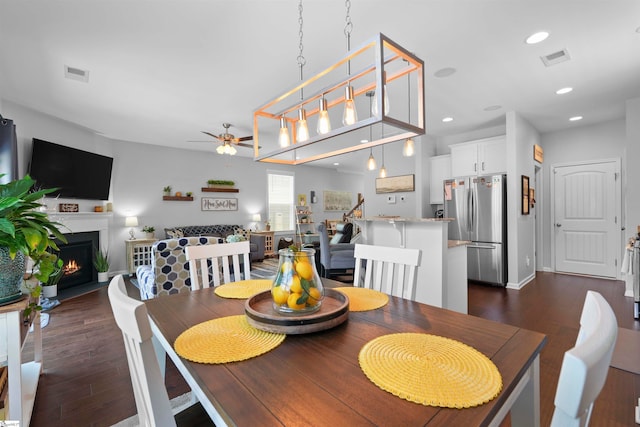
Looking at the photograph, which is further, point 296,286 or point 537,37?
point 537,37

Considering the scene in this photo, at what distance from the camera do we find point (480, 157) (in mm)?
4777

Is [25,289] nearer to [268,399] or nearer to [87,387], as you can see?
[87,387]

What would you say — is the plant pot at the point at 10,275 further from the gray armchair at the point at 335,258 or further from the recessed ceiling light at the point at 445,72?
the recessed ceiling light at the point at 445,72

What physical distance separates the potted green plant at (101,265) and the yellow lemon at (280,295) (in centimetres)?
520

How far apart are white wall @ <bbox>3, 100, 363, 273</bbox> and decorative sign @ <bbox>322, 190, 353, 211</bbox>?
1.87 metres

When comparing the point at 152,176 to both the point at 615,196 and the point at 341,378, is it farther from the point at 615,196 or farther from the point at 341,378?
the point at 615,196

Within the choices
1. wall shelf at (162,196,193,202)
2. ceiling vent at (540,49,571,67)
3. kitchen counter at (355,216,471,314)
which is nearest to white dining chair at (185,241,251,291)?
kitchen counter at (355,216,471,314)

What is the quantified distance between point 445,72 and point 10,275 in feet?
12.3

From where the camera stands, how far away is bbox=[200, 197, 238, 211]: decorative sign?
6.84 meters

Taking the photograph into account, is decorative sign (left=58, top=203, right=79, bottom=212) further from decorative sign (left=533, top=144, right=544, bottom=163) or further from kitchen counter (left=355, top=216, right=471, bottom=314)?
decorative sign (left=533, top=144, right=544, bottom=163)

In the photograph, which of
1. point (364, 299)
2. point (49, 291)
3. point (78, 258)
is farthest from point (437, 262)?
point (78, 258)

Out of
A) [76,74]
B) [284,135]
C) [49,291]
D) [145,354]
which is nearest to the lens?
[145,354]

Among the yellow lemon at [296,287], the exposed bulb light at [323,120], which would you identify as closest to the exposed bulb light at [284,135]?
the exposed bulb light at [323,120]

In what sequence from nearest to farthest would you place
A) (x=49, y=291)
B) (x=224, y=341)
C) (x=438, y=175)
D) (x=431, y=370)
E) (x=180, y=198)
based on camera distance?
1. (x=431, y=370)
2. (x=224, y=341)
3. (x=49, y=291)
4. (x=438, y=175)
5. (x=180, y=198)
